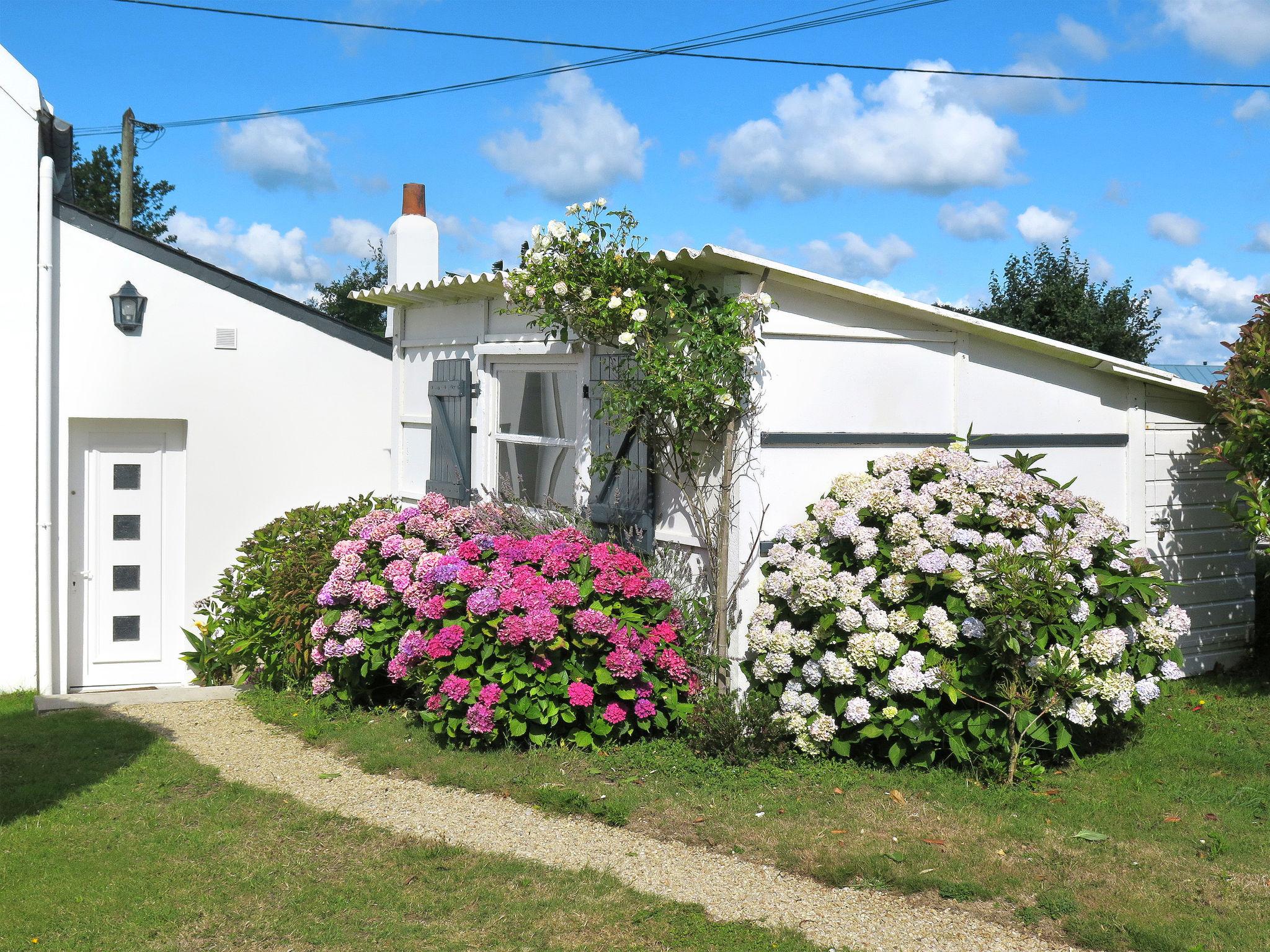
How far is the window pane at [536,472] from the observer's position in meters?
8.60

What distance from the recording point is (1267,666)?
873cm

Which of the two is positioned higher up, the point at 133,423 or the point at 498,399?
the point at 498,399

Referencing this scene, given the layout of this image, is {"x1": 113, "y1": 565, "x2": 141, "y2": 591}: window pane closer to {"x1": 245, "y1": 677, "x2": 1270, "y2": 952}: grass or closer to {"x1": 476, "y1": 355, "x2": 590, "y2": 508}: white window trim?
{"x1": 476, "y1": 355, "x2": 590, "y2": 508}: white window trim

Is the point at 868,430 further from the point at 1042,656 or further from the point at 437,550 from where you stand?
the point at 437,550

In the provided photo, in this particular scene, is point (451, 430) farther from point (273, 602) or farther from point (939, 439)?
point (939, 439)

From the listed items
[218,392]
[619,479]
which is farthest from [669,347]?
[218,392]

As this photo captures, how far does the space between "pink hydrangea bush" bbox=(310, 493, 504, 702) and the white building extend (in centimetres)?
251

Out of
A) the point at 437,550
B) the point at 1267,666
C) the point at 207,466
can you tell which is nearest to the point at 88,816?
the point at 437,550

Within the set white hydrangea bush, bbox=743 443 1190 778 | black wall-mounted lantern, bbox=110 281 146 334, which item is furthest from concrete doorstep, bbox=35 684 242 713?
white hydrangea bush, bbox=743 443 1190 778

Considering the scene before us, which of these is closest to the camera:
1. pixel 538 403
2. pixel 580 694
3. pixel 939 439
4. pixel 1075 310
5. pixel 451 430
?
pixel 580 694

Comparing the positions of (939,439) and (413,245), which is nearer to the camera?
(939,439)

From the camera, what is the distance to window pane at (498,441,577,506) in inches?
339

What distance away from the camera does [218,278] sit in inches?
394

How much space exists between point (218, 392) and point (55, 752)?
3892mm
